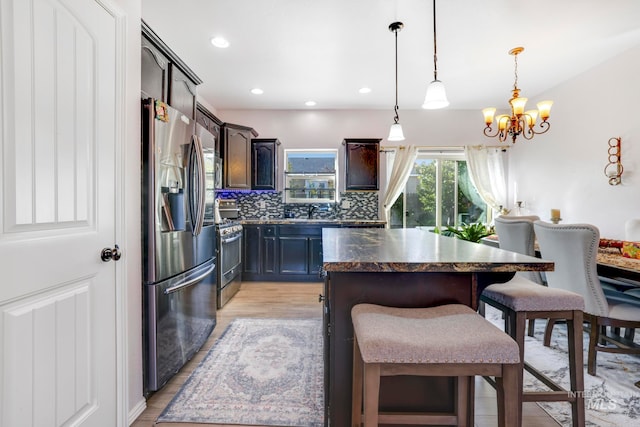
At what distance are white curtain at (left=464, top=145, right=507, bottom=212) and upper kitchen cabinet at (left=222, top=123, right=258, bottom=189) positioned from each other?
366 centimetres

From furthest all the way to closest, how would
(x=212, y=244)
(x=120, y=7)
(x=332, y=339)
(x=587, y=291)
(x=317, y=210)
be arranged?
(x=317, y=210)
(x=212, y=244)
(x=587, y=291)
(x=120, y=7)
(x=332, y=339)

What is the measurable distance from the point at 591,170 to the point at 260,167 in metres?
4.42

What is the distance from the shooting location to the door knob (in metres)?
1.35

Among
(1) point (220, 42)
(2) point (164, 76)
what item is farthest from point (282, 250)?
(2) point (164, 76)

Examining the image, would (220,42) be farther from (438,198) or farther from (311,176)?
(438,198)

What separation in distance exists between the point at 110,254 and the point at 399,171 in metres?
4.38

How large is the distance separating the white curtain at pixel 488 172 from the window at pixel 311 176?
2.34 metres

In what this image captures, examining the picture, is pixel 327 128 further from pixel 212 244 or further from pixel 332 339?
pixel 332 339

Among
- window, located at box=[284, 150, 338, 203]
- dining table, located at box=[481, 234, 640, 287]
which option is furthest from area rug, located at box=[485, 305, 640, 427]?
window, located at box=[284, 150, 338, 203]

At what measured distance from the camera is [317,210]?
5027 millimetres

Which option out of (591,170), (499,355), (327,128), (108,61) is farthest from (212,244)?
(591,170)

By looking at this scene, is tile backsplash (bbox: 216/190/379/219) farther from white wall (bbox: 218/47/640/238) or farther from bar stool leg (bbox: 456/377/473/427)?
bar stool leg (bbox: 456/377/473/427)

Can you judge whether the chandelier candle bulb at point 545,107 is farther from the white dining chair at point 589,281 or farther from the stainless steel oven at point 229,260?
the stainless steel oven at point 229,260

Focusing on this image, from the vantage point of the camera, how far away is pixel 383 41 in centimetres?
290
